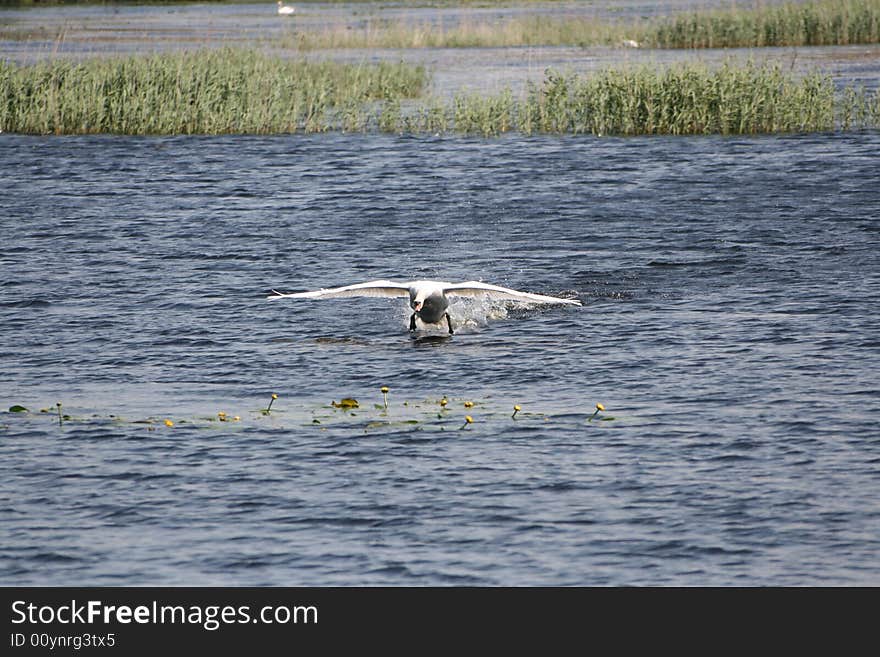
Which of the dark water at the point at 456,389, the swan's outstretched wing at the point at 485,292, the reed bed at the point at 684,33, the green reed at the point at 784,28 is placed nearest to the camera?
the dark water at the point at 456,389

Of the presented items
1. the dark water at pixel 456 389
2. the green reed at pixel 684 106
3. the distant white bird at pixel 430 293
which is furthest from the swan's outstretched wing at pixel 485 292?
the green reed at pixel 684 106

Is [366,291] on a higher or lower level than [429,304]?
higher

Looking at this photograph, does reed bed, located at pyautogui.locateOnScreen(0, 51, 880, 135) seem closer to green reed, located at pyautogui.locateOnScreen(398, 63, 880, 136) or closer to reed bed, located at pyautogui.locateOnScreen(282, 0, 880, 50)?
green reed, located at pyautogui.locateOnScreen(398, 63, 880, 136)

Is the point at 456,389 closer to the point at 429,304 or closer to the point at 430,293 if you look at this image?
the point at 429,304

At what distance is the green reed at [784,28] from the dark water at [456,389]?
2251 cm

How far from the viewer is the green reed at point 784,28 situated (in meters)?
55.8

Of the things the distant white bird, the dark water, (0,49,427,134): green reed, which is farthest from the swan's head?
(0,49,427,134): green reed

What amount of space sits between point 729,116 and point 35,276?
20403 mm

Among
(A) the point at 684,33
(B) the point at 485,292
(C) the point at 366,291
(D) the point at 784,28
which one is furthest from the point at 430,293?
(A) the point at 684,33

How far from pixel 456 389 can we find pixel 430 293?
8.55 ft

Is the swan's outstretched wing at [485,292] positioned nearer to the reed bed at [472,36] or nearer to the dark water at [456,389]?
the dark water at [456,389]

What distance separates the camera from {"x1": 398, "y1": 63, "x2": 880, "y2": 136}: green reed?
39188mm

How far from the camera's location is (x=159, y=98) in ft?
141
